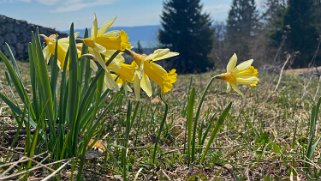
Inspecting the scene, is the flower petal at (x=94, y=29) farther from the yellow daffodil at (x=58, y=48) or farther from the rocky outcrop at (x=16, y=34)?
the rocky outcrop at (x=16, y=34)

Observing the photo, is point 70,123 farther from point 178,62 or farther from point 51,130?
point 178,62

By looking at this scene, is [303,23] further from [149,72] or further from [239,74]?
[149,72]

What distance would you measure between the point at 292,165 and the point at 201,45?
2144 centimetres

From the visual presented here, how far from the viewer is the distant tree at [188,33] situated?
73.0ft

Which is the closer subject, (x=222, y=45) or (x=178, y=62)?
(x=178, y=62)

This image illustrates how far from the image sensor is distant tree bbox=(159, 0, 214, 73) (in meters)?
22.3

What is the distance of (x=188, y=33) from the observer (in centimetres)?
2288

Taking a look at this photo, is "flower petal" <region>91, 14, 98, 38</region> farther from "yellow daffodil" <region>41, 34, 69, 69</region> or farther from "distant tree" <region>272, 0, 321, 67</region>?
"distant tree" <region>272, 0, 321, 67</region>

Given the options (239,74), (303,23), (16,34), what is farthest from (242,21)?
(239,74)

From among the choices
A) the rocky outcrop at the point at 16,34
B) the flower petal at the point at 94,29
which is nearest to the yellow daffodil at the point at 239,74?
the flower petal at the point at 94,29

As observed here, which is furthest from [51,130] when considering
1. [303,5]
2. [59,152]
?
[303,5]

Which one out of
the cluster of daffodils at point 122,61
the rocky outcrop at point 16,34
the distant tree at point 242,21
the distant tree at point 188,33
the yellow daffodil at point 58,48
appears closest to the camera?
the cluster of daffodils at point 122,61

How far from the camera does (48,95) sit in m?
1.27

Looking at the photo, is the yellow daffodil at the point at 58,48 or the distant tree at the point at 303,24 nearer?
the yellow daffodil at the point at 58,48
